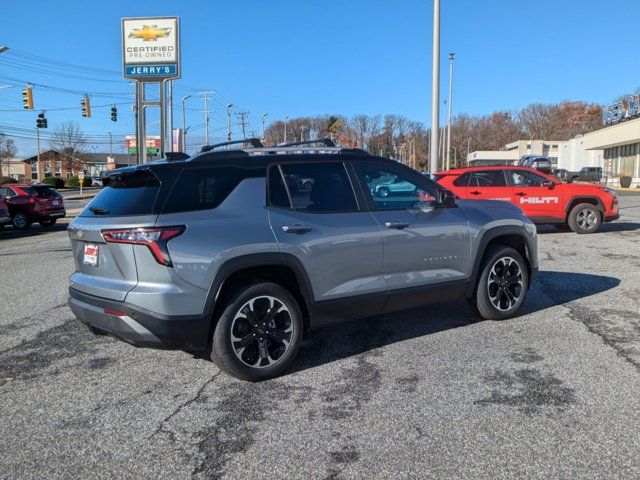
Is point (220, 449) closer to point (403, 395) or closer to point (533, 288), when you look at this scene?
point (403, 395)

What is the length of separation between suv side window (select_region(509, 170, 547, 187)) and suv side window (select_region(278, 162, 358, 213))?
9.73m

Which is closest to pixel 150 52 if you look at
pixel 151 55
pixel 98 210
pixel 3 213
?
pixel 151 55

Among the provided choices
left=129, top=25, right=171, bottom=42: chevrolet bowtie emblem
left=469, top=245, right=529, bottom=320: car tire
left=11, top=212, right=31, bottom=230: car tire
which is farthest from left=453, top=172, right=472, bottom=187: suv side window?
left=129, top=25, right=171, bottom=42: chevrolet bowtie emblem

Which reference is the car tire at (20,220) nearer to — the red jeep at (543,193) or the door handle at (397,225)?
the red jeep at (543,193)

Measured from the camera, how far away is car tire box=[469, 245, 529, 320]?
221 inches

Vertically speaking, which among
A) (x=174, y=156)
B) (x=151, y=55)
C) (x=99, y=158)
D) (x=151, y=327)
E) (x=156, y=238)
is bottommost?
(x=151, y=327)

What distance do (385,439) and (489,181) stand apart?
1115cm

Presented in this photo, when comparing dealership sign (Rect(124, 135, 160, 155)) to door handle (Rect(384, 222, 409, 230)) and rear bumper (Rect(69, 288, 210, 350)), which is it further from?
rear bumper (Rect(69, 288, 210, 350))

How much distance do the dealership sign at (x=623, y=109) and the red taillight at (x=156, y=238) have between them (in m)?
50.6

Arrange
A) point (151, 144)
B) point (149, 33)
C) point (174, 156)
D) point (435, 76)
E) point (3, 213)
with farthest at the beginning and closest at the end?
point (151, 144), point (149, 33), point (435, 76), point (3, 213), point (174, 156)

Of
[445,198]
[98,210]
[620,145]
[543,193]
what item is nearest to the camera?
[98,210]

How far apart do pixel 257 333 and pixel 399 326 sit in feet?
6.54

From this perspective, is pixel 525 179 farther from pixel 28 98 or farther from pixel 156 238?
pixel 28 98

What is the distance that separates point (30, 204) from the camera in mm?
18641
